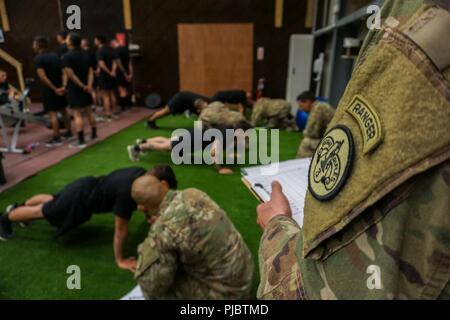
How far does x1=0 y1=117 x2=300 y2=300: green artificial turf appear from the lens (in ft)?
3.84

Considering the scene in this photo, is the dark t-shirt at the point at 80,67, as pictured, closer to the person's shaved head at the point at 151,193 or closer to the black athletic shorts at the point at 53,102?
the black athletic shorts at the point at 53,102

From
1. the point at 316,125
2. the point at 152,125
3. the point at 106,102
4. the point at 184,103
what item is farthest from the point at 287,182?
the point at 106,102

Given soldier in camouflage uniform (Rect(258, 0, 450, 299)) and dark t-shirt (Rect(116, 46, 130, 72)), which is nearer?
soldier in camouflage uniform (Rect(258, 0, 450, 299))

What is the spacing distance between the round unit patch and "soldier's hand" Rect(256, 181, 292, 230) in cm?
17

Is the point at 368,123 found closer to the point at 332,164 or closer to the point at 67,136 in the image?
the point at 332,164

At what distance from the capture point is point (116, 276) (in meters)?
1.40

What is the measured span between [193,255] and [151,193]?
1.01 ft

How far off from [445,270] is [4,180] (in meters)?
2.80

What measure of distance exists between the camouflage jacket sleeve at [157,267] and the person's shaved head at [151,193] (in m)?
0.14

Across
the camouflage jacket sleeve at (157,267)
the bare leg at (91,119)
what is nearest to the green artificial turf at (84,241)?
the camouflage jacket sleeve at (157,267)

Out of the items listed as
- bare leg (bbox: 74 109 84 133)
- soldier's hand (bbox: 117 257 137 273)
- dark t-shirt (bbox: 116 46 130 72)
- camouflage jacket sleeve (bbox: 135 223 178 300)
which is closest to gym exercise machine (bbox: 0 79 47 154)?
bare leg (bbox: 74 109 84 133)

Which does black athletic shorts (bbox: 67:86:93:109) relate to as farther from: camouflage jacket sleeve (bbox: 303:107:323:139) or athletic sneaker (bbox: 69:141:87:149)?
camouflage jacket sleeve (bbox: 303:107:323:139)

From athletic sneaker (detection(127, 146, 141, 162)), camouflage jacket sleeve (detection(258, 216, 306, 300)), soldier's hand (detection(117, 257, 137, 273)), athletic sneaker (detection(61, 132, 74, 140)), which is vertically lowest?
athletic sneaker (detection(61, 132, 74, 140))
